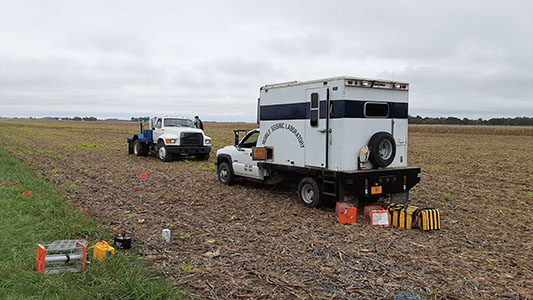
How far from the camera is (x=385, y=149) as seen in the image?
9055mm

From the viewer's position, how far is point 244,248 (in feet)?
21.2

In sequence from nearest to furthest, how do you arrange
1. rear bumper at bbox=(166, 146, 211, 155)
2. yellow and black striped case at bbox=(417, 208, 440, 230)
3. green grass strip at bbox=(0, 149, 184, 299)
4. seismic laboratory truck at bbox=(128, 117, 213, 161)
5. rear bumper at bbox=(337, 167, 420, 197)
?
green grass strip at bbox=(0, 149, 184, 299) → yellow and black striped case at bbox=(417, 208, 440, 230) → rear bumper at bbox=(337, 167, 420, 197) → rear bumper at bbox=(166, 146, 211, 155) → seismic laboratory truck at bbox=(128, 117, 213, 161)

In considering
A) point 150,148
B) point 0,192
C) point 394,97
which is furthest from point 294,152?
point 150,148

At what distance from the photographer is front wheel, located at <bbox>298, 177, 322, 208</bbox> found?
9102 mm

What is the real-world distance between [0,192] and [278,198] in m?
6.14

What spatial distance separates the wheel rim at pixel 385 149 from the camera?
8.99m

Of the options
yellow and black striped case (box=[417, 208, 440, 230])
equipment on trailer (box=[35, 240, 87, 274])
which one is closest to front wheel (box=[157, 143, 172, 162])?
yellow and black striped case (box=[417, 208, 440, 230])

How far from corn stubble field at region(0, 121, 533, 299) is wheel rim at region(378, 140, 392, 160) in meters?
1.54

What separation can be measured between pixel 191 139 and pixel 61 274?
1498 cm

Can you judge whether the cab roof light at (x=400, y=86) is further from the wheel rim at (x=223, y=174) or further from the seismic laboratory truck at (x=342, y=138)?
the wheel rim at (x=223, y=174)

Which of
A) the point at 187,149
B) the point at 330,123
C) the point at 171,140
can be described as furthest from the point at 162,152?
the point at 330,123

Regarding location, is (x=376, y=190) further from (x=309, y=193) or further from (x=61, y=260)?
(x=61, y=260)

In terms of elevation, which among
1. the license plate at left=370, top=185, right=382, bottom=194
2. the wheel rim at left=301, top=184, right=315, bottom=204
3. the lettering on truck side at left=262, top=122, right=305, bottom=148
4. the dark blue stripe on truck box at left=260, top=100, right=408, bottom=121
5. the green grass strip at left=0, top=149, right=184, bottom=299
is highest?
the dark blue stripe on truck box at left=260, top=100, right=408, bottom=121

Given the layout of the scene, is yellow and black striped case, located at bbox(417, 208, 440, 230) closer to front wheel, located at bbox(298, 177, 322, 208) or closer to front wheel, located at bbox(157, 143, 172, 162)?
front wheel, located at bbox(298, 177, 322, 208)
